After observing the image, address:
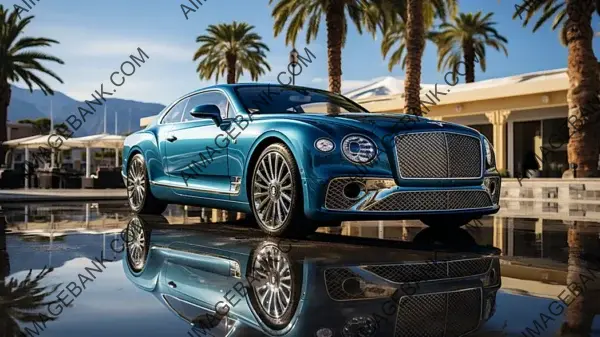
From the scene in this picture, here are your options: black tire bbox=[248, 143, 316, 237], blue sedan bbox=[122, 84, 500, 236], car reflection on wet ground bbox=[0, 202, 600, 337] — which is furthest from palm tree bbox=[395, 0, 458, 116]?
black tire bbox=[248, 143, 316, 237]

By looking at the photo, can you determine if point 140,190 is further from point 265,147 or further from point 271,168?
point 271,168

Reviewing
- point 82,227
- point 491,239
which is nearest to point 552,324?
point 491,239

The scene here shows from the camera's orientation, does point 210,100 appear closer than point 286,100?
No

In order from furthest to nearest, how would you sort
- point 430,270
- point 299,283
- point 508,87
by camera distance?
point 508,87 → point 430,270 → point 299,283

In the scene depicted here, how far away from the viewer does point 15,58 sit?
34.9m

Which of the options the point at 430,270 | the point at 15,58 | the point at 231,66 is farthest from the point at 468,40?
the point at 430,270

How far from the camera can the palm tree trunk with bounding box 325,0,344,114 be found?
81.5 ft

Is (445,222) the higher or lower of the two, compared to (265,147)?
lower

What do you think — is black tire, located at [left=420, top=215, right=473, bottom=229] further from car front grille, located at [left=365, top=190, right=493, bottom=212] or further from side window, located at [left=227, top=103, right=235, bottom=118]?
side window, located at [left=227, top=103, right=235, bottom=118]

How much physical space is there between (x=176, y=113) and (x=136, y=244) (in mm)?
2606

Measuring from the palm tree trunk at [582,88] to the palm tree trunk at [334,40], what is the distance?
29.0ft

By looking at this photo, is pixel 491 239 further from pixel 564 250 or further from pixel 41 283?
pixel 41 283

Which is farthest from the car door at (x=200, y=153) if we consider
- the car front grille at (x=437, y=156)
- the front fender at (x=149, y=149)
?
the car front grille at (x=437, y=156)

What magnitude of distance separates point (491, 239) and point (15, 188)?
17.5 metres
